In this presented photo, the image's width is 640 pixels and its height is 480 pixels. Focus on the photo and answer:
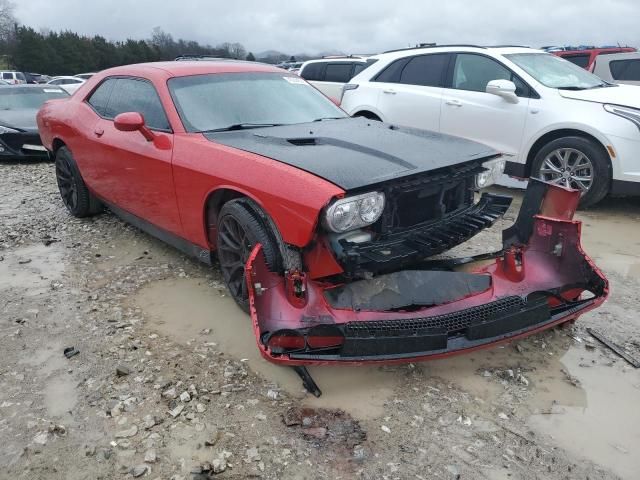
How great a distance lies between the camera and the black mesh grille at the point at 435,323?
2608mm

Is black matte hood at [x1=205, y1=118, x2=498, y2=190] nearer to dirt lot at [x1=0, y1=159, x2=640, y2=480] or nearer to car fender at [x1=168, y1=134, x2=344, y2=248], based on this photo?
car fender at [x1=168, y1=134, x2=344, y2=248]

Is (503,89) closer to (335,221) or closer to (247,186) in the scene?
(247,186)

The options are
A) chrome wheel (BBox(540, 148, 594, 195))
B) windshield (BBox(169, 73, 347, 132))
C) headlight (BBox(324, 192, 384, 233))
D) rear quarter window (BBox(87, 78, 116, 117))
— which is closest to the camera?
headlight (BBox(324, 192, 384, 233))

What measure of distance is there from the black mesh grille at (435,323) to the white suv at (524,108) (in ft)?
11.6

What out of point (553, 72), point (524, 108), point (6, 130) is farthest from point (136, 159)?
point (6, 130)

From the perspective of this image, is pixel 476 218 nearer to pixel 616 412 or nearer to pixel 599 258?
pixel 616 412

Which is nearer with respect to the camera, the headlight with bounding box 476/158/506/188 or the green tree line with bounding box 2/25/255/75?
the headlight with bounding box 476/158/506/188

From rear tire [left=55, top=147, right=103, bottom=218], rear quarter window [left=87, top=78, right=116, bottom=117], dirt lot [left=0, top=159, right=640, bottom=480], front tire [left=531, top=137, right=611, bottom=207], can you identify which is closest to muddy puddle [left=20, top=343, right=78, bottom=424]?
dirt lot [left=0, top=159, right=640, bottom=480]

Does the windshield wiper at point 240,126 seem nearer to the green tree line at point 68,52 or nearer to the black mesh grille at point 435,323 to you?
the black mesh grille at point 435,323

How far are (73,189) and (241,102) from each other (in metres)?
2.64

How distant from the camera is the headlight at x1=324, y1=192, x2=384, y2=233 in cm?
270

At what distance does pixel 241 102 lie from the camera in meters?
4.00

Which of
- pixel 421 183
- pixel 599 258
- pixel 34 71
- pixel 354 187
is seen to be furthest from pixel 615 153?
pixel 34 71

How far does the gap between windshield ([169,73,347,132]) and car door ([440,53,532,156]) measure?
2673 millimetres
